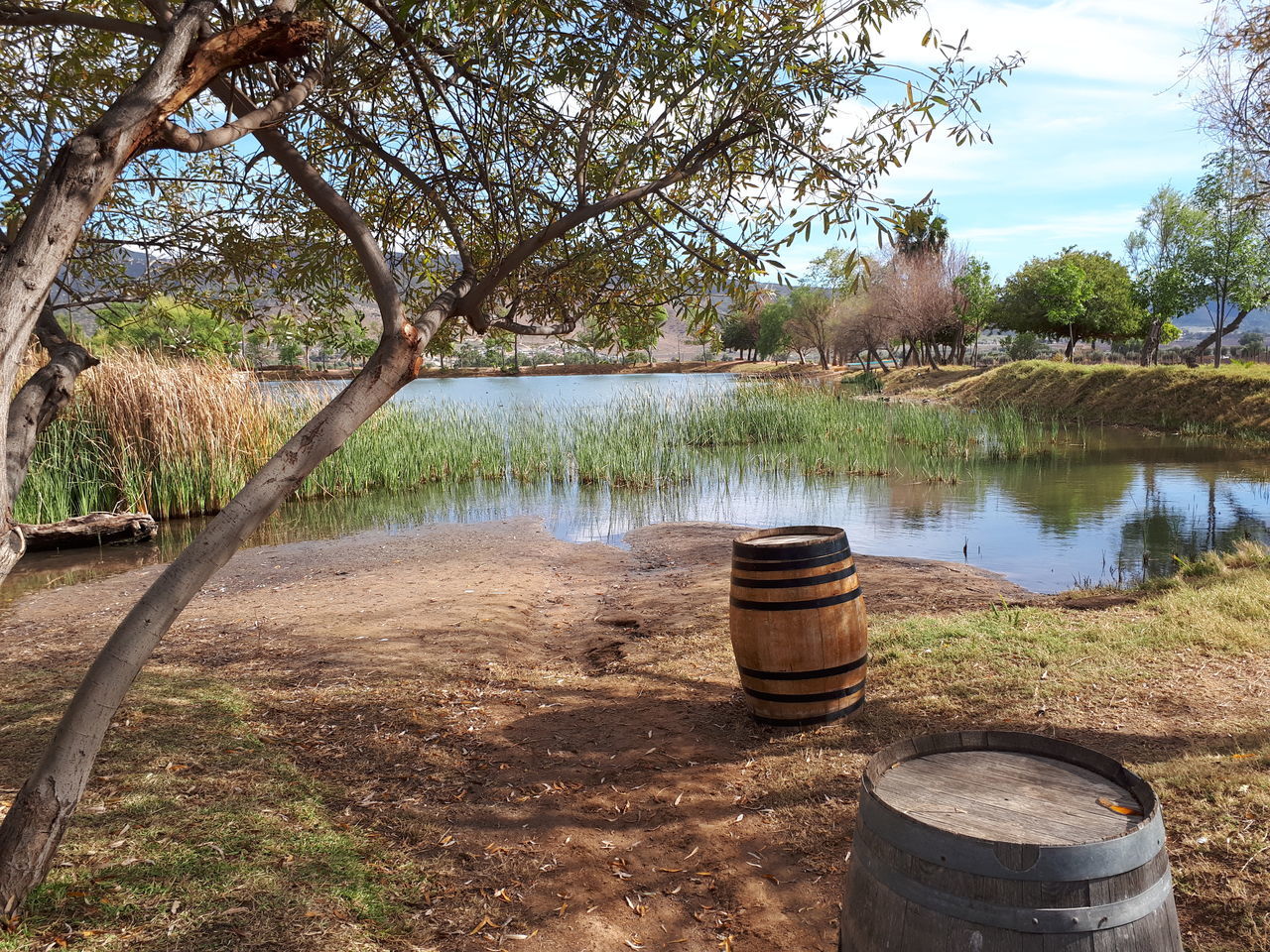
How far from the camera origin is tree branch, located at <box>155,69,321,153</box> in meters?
2.24

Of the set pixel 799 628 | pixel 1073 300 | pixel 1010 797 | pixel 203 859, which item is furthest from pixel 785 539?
pixel 1073 300

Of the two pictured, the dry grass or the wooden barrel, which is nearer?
the dry grass

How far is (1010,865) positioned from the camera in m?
1.42

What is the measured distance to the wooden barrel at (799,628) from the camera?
147 inches

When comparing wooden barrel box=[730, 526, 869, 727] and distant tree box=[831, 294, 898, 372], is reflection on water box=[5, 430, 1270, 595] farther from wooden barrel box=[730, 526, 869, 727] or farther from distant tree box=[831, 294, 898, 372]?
distant tree box=[831, 294, 898, 372]

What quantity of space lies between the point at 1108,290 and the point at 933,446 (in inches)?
1088

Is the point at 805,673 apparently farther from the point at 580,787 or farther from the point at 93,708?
the point at 93,708

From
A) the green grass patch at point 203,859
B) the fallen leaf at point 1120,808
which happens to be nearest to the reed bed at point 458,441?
the green grass patch at point 203,859

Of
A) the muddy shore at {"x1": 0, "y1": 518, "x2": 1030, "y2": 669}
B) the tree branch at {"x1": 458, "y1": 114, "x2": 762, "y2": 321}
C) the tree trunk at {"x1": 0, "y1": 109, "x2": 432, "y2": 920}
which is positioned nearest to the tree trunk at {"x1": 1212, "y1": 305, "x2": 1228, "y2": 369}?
the muddy shore at {"x1": 0, "y1": 518, "x2": 1030, "y2": 669}

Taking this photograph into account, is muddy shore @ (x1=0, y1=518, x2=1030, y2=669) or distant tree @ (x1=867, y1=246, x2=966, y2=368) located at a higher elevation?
distant tree @ (x1=867, y1=246, x2=966, y2=368)

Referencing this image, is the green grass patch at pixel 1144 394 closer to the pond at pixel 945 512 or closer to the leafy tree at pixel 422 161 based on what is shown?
the pond at pixel 945 512

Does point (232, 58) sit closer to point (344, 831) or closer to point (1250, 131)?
point (344, 831)

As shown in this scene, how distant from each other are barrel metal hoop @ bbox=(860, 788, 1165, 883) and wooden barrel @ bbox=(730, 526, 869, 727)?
219cm

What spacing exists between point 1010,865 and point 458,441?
14.7m
